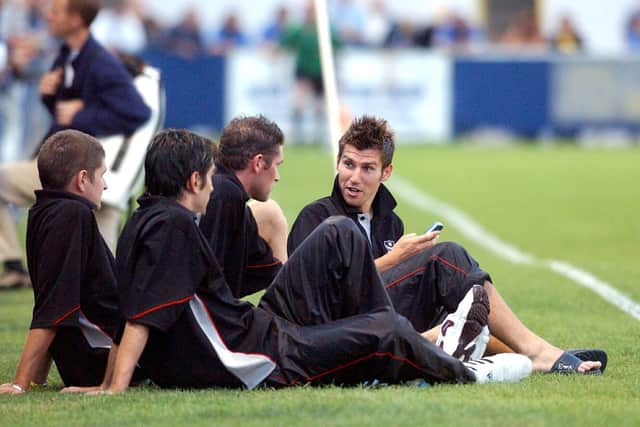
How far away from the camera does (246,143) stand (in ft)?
22.3

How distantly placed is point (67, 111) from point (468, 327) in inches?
169

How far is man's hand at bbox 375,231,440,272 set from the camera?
6.80 m

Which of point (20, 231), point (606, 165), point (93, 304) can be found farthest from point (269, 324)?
point (606, 165)

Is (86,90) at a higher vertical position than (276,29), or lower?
higher

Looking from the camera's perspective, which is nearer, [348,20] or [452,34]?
[348,20]

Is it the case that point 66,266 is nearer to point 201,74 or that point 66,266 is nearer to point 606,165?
point 606,165

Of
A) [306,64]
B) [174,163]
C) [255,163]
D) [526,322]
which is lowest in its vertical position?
[306,64]

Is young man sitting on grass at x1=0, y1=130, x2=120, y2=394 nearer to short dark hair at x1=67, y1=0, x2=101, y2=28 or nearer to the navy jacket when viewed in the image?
the navy jacket

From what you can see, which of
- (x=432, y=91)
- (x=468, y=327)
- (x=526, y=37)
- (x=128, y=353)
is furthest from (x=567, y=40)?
(x=128, y=353)

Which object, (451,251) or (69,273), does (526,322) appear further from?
(69,273)

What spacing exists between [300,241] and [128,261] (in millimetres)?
1128

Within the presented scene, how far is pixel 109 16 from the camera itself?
95.2 feet

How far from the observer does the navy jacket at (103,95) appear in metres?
9.89

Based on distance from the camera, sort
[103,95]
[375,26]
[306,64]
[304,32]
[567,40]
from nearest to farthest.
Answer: [103,95] < [304,32] < [306,64] < [375,26] < [567,40]
